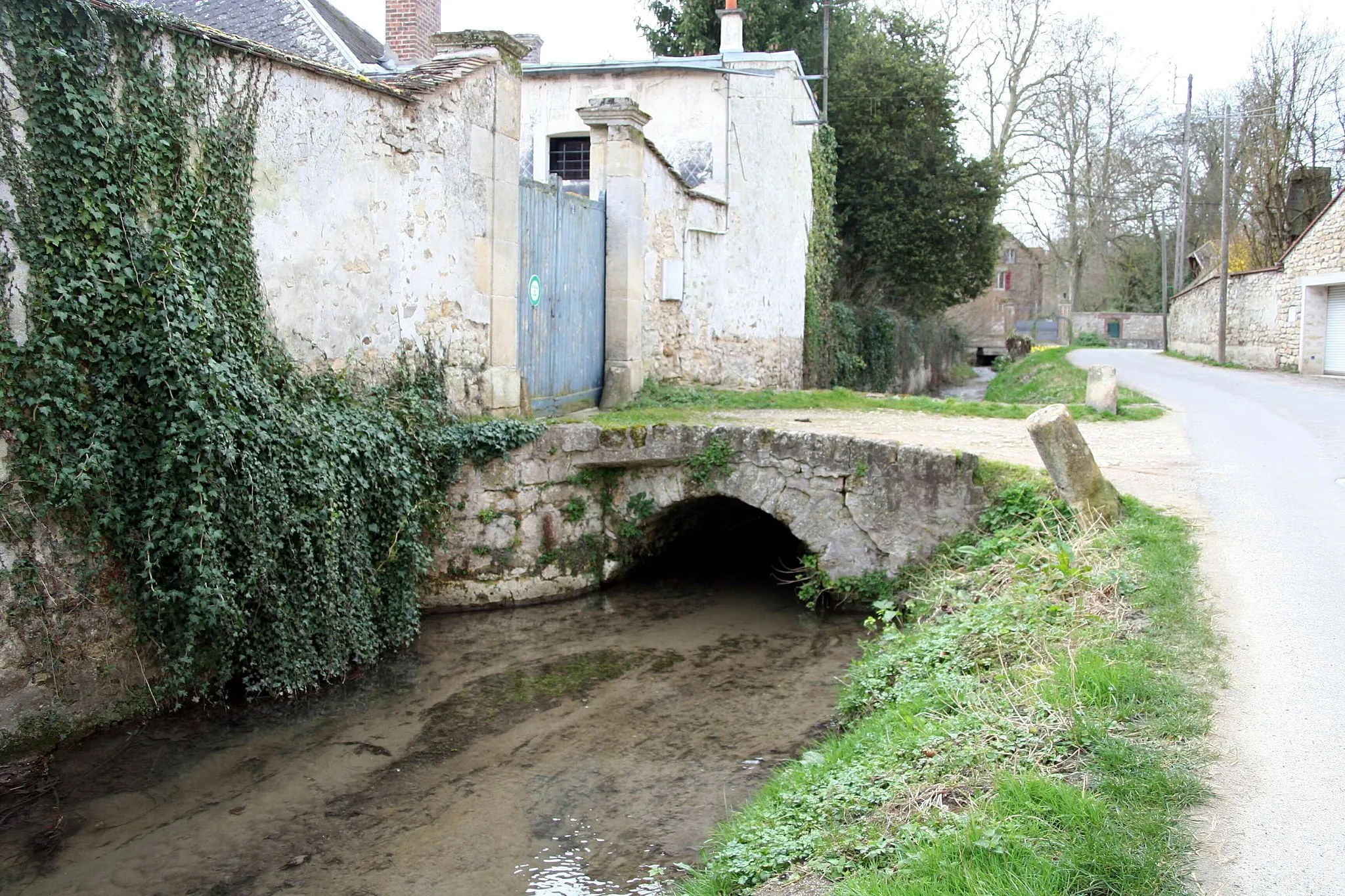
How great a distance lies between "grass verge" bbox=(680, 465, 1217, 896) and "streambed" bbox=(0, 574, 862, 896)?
60 cm

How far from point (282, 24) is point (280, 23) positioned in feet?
0.15

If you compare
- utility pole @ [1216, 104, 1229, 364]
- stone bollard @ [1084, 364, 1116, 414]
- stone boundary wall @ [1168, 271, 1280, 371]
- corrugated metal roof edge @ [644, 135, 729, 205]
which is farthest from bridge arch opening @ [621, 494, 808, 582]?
utility pole @ [1216, 104, 1229, 364]

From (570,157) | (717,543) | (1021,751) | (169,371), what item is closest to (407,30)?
(570,157)

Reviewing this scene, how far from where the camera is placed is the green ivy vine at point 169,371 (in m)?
5.39

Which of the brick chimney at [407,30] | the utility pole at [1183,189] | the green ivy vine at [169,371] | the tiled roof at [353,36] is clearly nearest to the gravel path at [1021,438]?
the green ivy vine at [169,371]

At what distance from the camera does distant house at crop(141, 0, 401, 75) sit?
1320 cm

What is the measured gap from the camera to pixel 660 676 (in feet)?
23.6

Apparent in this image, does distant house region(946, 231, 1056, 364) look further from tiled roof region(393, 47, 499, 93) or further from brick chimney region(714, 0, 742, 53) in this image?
tiled roof region(393, 47, 499, 93)

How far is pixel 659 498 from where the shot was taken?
29.7 feet

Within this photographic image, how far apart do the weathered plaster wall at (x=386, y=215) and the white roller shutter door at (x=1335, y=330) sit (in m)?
18.0

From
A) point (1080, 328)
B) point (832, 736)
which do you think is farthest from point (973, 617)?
point (1080, 328)

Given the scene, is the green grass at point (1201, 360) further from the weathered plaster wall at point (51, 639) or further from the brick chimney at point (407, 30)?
the weathered plaster wall at point (51, 639)

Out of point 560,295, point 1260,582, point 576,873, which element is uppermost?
point 560,295

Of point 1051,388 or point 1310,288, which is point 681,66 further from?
point 1310,288
